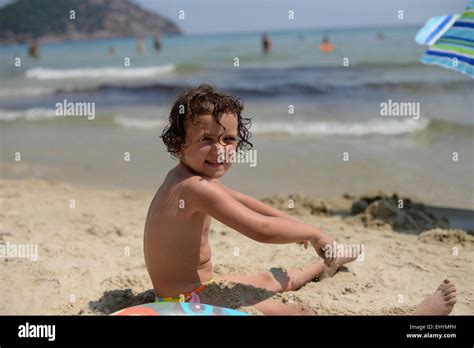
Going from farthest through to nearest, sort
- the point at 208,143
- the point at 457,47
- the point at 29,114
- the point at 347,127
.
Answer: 1. the point at 29,114
2. the point at 347,127
3. the point at 457,47
4. the point at 208,143

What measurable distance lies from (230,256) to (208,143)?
136cm

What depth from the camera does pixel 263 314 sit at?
8.70 feet

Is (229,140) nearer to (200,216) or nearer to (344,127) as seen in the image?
(200,216)

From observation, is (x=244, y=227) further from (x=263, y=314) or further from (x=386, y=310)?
(x=386, y=310)

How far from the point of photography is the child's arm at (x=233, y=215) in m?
2.49

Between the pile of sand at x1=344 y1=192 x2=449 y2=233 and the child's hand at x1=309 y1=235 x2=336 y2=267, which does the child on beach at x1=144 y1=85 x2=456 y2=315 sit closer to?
the child's hand at x1=309 y1=235 x2=336 y2=267

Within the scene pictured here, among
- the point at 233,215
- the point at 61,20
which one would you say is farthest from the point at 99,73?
the point at 233,215

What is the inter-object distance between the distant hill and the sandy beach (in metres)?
Answer: 17.6

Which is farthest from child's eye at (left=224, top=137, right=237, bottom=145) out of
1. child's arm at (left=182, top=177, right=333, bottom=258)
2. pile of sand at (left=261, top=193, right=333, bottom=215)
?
pile of sand at (left=261, top=193, right=333, bottom=215)

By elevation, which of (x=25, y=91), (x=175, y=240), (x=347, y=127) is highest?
(x=25, y=91)

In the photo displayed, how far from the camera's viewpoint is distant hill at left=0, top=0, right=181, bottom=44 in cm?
2158

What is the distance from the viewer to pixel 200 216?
2.64 metres
